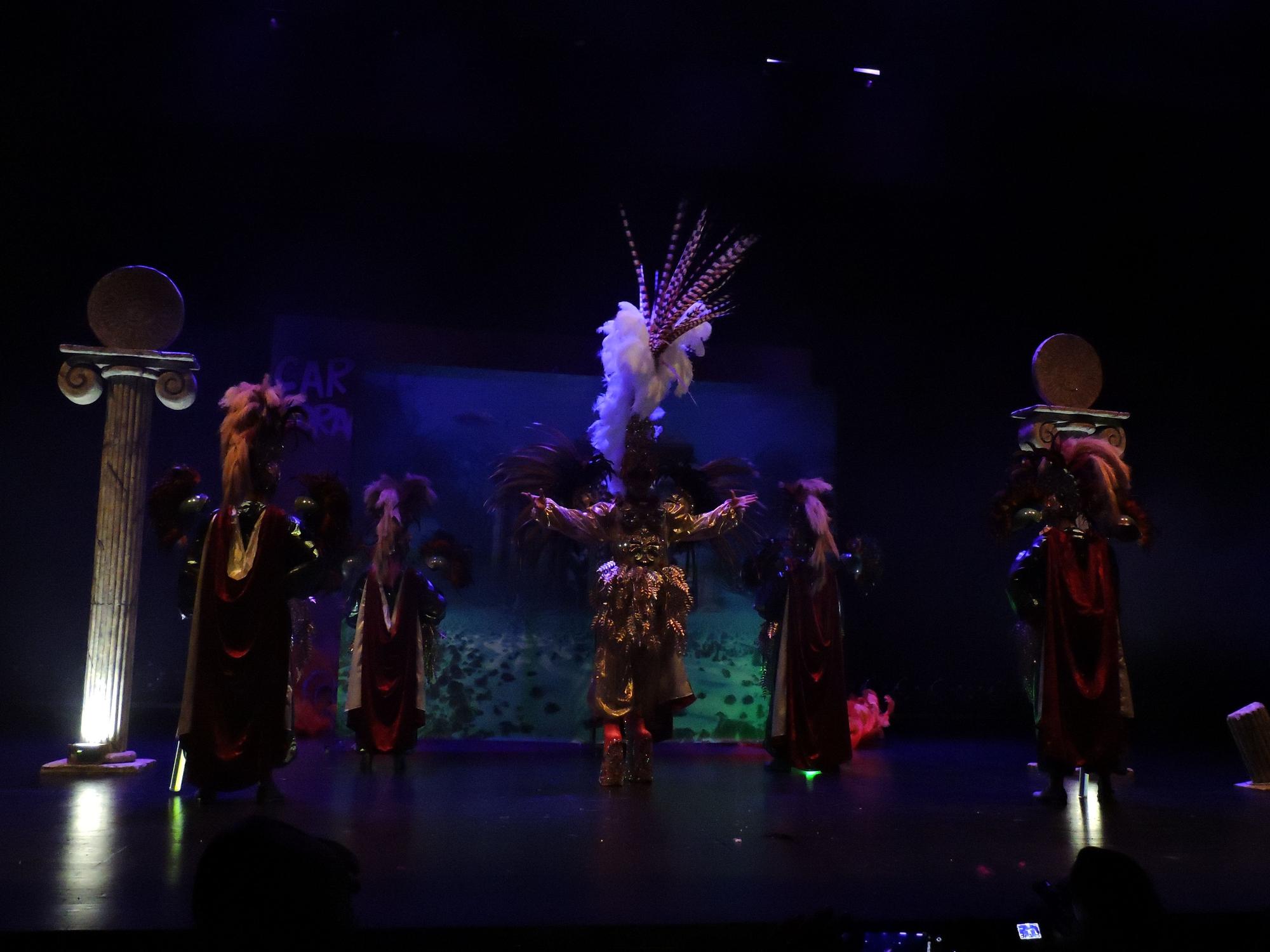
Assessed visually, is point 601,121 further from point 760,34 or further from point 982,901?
point 982,901

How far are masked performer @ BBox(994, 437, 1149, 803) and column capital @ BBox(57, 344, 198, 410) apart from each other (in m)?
4.33

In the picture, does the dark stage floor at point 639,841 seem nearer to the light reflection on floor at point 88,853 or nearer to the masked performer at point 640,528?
the light reflection on floor at point 88,853

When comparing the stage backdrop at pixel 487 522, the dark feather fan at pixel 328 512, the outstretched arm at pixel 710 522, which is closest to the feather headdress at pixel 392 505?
the stage backdrop at pixel 487 522

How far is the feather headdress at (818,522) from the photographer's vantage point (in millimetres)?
5805

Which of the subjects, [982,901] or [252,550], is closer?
[982,901]

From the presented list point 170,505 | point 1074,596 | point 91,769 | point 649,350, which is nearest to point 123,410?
point 170,505

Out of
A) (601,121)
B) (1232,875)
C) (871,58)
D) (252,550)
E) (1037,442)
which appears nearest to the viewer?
(1232,875)

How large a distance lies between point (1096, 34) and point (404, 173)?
4.36 meters

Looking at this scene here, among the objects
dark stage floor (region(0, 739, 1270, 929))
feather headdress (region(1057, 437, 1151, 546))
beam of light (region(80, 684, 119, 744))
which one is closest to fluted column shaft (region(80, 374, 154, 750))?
beam of light (region(80, 684, 119, 744))

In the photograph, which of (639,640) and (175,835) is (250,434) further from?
(639,640)

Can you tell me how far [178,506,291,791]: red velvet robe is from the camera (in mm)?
4297

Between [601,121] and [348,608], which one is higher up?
[601,121]

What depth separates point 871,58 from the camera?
20.3 feet

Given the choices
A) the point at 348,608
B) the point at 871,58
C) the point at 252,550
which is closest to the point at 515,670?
the point at 348,608
